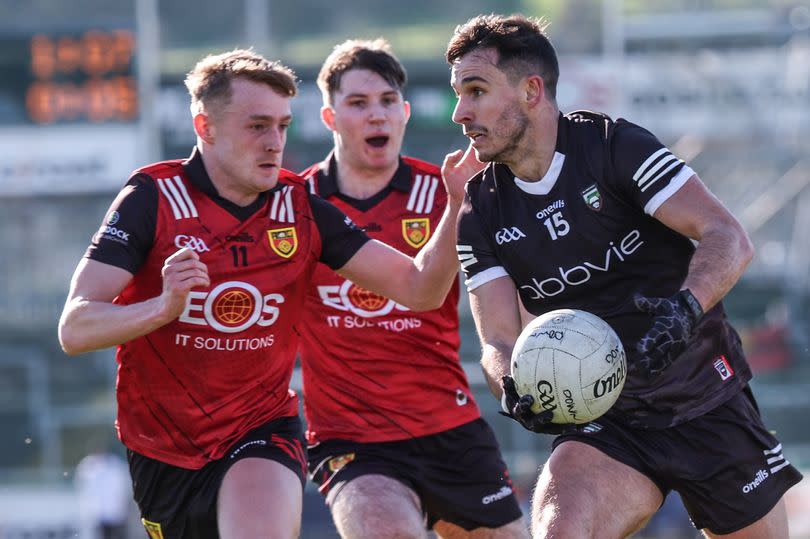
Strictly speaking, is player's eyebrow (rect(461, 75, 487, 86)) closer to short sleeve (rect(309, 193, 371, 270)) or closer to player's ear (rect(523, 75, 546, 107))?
player's ear (rect(523, 75, 546, 107))

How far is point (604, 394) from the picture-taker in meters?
5.02

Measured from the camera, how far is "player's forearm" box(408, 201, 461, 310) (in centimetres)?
616

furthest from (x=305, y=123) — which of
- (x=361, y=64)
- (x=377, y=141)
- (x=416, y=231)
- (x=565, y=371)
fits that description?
(x=565, y=371)

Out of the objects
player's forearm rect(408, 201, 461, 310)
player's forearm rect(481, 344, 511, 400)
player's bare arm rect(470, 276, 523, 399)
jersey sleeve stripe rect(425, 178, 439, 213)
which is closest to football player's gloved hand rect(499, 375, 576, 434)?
player's forearm rect(481, 344, 511, 400)

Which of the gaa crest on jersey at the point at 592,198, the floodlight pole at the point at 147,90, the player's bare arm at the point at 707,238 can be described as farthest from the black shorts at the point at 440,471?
the floodlight pole at the point at 147,90

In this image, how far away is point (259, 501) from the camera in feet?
18.1

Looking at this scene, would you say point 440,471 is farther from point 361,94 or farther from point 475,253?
point 361,94

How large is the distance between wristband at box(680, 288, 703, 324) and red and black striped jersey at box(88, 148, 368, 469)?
1865 millimetres

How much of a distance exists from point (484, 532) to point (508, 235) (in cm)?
181

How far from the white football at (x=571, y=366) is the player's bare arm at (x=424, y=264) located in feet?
3.66

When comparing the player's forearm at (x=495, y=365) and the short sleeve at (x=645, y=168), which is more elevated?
the short sleeve at (x=645, y=168)

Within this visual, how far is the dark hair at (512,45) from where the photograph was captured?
560 centimetres

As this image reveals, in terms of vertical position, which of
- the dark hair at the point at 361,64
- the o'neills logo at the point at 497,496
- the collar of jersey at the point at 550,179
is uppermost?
the dark hair at the point at 361,64

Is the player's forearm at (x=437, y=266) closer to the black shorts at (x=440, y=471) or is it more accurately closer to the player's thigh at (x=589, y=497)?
the black shorts at (x=440, y=471)
